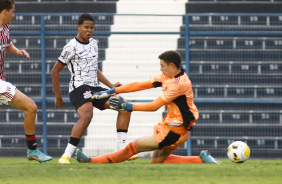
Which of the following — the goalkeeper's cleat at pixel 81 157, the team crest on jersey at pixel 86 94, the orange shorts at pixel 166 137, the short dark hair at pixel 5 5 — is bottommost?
the goalkeeper's cleat at pixel 81 157

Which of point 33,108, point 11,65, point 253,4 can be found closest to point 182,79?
point 33,108

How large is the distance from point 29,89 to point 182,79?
5100mm

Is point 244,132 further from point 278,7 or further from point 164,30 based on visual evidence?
A: point 278,7

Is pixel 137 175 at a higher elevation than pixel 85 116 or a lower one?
lower

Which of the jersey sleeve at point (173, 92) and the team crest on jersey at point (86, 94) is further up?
the jersey sleeve at point (173, 92)

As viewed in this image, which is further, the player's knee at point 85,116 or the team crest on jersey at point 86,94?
the team crest on jersey at point 86,94

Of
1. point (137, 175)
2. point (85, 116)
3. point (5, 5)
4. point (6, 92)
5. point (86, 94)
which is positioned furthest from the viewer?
point (86, 94)

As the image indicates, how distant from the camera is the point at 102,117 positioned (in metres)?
11.7

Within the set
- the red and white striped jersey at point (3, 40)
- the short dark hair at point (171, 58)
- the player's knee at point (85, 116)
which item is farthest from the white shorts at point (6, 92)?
the short dark hair at point (171, 58)

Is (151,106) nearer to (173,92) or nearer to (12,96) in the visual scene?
(173,92)

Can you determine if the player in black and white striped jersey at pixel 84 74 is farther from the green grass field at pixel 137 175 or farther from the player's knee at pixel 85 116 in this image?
the green grass field at pixel 137 175

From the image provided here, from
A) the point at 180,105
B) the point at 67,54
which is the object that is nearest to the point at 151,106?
the point at 180,105

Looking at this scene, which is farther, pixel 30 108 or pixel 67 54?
pixel 67 54

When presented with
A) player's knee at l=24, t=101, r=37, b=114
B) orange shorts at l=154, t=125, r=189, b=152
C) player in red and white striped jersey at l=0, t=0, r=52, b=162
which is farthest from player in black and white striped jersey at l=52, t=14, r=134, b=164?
orange shorts at l=154, t=125, r=189, b=152
